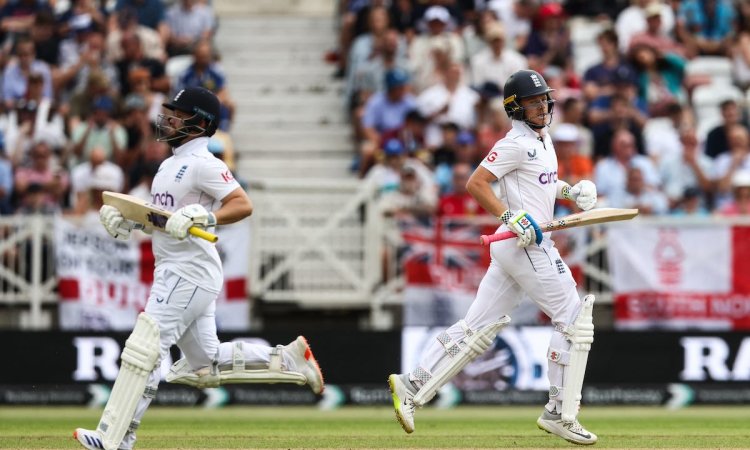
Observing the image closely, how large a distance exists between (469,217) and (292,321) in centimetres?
193

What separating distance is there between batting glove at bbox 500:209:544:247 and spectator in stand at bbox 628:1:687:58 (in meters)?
7.85

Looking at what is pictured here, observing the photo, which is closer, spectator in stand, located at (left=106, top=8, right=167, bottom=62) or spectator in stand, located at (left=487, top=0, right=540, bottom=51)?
spectator in stand, located at (left=106, top=8, right=167, bottom=62)

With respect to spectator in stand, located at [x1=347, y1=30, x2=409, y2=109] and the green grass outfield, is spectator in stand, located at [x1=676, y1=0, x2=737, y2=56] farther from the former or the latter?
the green grass outfield

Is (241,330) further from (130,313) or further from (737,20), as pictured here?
(737,20)

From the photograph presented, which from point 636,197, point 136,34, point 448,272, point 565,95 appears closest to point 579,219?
point 448,272

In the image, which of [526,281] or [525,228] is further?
[526,281]

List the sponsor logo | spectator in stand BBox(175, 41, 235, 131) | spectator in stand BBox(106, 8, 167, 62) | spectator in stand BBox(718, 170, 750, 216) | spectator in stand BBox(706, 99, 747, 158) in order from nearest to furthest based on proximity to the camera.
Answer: the sponsor logo → spectator in stand BBox(718, 170, 750, 216) → spectator in stand BBox(706, 99, 747, 158) → spectator in stand BBox(175, 41, 235, 131) → spectator in stand BBox(106, 8, 167, 62)

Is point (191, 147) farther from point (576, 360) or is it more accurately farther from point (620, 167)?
point (620, 167)

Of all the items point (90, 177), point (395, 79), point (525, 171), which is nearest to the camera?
point (525, 171)

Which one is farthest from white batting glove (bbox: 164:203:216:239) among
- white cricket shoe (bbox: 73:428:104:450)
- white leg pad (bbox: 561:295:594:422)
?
white leg pad (bbox: 561:295:594:422)

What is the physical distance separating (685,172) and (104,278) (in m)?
5.53

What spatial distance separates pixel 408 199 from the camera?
13.5 m

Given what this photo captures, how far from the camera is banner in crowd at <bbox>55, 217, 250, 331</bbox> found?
12758 mm

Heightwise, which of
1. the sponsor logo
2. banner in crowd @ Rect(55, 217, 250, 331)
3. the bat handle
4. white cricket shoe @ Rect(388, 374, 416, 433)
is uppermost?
the sponsor logo
